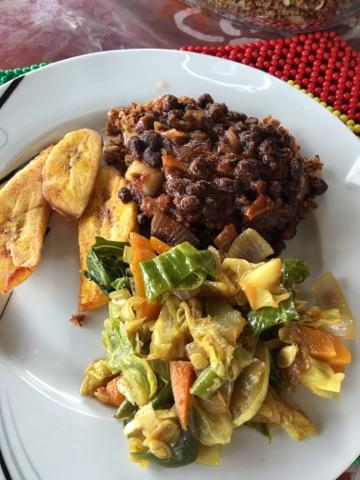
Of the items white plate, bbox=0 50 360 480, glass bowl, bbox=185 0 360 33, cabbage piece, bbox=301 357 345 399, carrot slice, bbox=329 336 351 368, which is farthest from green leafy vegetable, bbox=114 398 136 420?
glass bowl, bbox=185 0 360 33

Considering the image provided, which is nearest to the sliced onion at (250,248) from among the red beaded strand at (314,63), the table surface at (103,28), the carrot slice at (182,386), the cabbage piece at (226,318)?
the cabbage piece at (226,318)

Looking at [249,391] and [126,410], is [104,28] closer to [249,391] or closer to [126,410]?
[126,410]

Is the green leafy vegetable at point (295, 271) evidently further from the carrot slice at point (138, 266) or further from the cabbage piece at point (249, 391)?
the carrot slice at point (138, 266)

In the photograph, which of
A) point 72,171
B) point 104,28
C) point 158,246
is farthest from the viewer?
point 104,28

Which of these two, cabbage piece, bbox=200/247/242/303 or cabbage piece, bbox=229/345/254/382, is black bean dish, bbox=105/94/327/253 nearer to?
cabbage piece, bbox=200/247/242/303

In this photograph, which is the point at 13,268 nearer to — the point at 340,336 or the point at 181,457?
the point at 181,457

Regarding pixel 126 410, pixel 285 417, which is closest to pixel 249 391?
pixel 285 417

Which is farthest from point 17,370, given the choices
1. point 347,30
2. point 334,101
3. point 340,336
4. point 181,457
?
point 347,30
